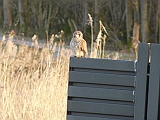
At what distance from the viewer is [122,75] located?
10.3 ft

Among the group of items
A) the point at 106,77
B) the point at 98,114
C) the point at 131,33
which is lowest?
the point at 98,114

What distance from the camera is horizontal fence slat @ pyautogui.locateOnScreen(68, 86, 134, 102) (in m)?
3.15

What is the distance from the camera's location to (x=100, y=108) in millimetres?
3191

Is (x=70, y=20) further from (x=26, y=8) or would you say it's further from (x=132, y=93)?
(x=132, y=93)

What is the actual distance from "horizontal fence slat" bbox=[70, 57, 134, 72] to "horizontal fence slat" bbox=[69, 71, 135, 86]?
47mm

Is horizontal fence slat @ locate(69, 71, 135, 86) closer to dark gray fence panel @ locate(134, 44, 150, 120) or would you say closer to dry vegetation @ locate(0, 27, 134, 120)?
dark gray fence panel @ locate(134, 44, 150, 120)

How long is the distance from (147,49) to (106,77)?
0.32 metres

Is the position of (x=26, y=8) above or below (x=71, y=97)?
above

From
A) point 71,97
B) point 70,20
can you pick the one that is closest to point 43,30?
point 70,20

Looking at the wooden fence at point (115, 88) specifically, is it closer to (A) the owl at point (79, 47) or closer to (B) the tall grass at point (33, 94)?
(A) the owl at point (79, 47)

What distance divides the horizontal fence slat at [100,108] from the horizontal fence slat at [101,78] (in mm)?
145

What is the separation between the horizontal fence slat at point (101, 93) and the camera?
3145 millimetres

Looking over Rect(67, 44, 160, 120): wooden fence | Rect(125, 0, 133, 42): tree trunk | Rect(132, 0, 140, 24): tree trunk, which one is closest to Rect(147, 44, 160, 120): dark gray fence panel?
Rect(67, 44, 160, 120): wooden fence

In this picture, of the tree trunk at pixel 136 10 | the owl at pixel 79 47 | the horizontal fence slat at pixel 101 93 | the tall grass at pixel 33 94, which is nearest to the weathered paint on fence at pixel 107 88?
the horizontal fence slat at pixel 101 93
